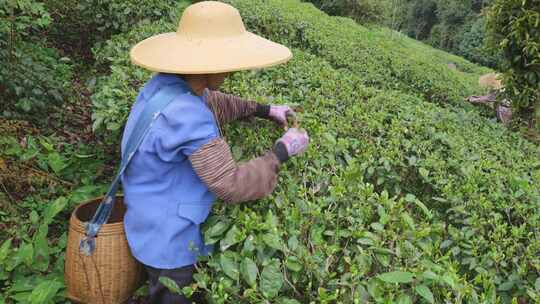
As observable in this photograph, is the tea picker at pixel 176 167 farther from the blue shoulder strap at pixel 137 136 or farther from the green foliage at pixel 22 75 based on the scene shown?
the green foliage at pixel 22 75

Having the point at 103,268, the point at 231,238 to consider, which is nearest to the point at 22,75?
the point at 103,268

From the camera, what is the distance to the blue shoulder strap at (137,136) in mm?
2020

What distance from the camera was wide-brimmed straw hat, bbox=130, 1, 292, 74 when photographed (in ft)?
6.52

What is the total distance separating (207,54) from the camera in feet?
6.63

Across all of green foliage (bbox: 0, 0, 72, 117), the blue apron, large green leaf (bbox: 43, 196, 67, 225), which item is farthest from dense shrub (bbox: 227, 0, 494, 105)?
the blue apron

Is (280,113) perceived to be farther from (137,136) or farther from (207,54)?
(137,136)

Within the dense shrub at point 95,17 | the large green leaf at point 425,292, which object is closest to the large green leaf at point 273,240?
the large green leaf at point 425,292

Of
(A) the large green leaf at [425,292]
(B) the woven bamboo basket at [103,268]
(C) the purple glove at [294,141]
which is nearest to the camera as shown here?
(A) the large green leaf at [425,292]

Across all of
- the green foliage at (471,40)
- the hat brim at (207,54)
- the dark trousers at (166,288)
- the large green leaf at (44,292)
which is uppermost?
the hat brim at (207,54)

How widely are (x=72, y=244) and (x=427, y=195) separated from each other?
192cm

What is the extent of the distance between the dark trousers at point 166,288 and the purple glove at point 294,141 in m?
0.71

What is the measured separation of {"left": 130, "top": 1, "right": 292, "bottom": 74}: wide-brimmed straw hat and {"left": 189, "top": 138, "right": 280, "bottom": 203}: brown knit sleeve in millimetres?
336

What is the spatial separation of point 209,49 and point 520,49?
430 cm

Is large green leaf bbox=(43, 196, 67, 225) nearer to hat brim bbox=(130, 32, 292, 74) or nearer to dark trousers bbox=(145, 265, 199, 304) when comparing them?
dark trousers bbox=(145, 265, 199, 304)
